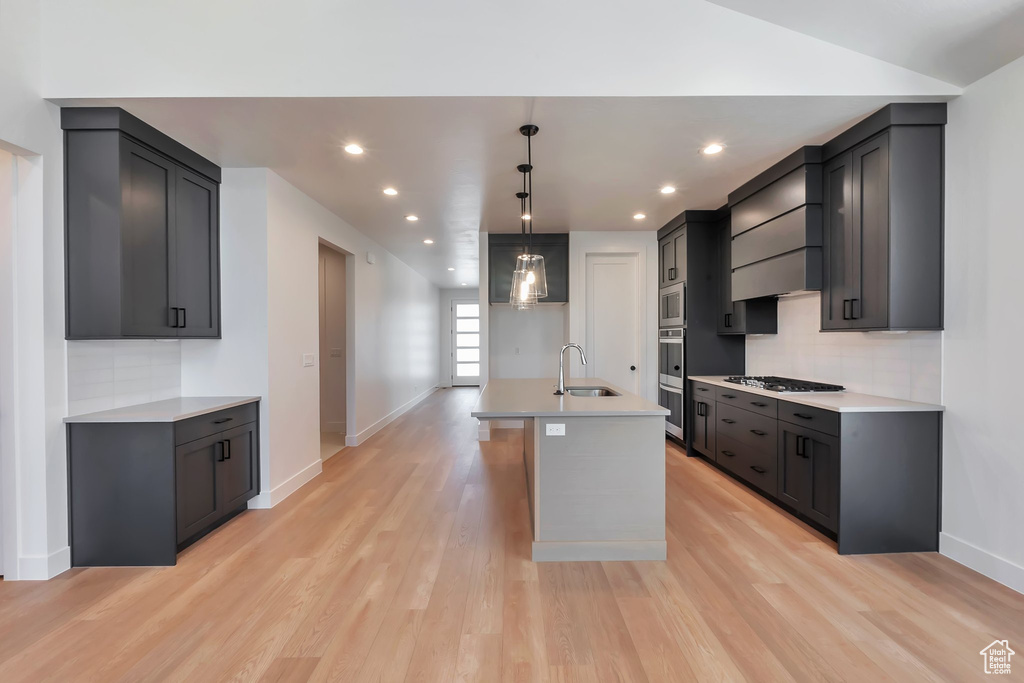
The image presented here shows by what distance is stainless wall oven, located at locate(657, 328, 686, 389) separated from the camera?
494cm

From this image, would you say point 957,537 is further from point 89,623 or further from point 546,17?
point 89,623

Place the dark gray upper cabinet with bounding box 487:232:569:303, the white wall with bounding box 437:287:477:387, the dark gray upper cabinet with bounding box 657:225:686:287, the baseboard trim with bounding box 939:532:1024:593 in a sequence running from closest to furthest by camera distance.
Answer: the baseboard trim with bounding box 939:532:1024:593
the dark gray upper cabinet with bounding box 657:225:686:287
the dark gray upper cabinet with bounding box 487:232:569:303
the white wall with bounding box 437:287:477:387

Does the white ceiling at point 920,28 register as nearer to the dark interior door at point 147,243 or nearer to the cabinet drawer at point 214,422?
the dark interior door at point 147,243

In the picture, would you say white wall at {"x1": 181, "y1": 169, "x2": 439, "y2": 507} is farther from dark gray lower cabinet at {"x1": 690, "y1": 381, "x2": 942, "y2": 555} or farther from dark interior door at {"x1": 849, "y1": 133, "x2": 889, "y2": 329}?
dark interior door at {"x1": 849, "y1": 133, "x2": 889, "y2": 329}

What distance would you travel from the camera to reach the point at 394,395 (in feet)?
23.2

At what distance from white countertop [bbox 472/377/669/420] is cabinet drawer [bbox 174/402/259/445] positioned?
1701 millimetres

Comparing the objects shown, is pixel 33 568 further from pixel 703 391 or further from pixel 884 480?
pixel 703 391

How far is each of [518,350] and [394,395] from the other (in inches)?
82.8

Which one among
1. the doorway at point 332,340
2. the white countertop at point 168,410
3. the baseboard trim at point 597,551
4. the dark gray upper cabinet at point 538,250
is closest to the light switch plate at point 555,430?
the baseboard trim at point 597,551

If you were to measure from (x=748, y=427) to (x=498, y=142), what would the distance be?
2.88 metres

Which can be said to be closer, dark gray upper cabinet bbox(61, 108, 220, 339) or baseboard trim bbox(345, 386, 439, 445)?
dark gray upper cabinet bbox(61, 108, 220, 339)

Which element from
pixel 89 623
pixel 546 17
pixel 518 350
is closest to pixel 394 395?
pixel 518 350

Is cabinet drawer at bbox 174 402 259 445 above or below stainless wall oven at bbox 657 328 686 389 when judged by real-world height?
below

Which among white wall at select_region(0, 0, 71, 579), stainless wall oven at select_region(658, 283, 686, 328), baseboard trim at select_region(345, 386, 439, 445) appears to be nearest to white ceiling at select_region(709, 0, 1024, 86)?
stainless wall oven at select_region(658, 283, 686, 328)
